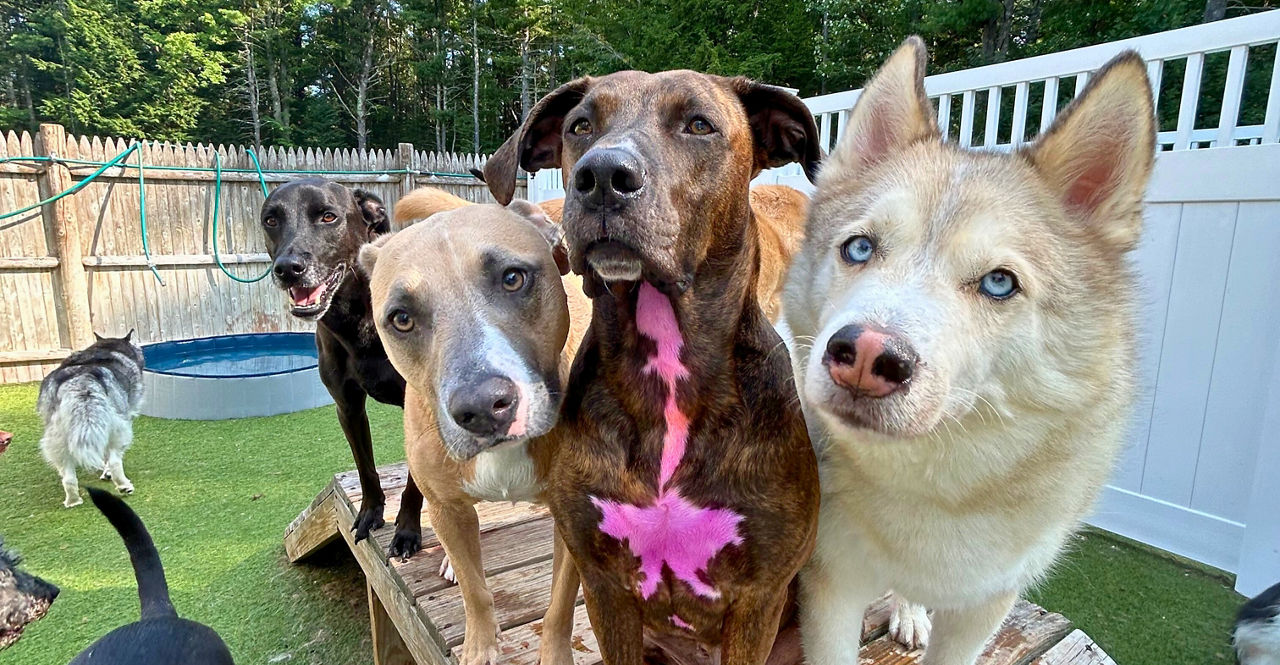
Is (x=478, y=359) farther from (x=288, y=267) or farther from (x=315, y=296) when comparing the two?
(x=288, y=267)

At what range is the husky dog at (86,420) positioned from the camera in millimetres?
4164

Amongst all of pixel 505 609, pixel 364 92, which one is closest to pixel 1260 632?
pixel 505 609

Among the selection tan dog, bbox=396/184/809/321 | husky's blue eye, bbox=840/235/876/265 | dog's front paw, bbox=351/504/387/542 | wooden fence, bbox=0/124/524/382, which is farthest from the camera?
wooden fence, bbox=0/124/524/382

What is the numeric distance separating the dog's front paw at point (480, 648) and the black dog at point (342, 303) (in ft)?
2.65

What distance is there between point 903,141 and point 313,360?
7.27m

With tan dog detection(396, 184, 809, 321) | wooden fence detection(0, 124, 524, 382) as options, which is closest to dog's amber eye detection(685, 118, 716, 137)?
tan dog detection(396, 184, 809, 321)

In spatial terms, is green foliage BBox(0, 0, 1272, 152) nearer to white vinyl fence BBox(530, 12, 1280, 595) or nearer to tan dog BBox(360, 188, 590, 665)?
white vinyl fence BBox(530, 12, 1280, 595)

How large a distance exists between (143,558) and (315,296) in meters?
1.12

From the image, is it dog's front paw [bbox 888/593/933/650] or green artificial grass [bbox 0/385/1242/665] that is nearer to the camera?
dog's front paw [bbox 888/593/933/650]

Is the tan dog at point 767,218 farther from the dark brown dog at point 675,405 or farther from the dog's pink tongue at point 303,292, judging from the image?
the dark brown dog at point 675,405

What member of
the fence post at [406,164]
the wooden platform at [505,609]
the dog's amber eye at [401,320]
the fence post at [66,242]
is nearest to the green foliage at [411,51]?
the fence post at [406,164]

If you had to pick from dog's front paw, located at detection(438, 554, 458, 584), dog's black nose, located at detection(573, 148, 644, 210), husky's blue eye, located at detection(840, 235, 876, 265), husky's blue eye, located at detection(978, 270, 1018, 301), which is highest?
dog's black nose, located at detection(573, 148, 644, 210)

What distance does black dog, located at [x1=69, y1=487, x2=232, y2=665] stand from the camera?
76.7 inches

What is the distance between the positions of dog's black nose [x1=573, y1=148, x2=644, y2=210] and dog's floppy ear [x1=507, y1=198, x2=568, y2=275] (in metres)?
0.67
